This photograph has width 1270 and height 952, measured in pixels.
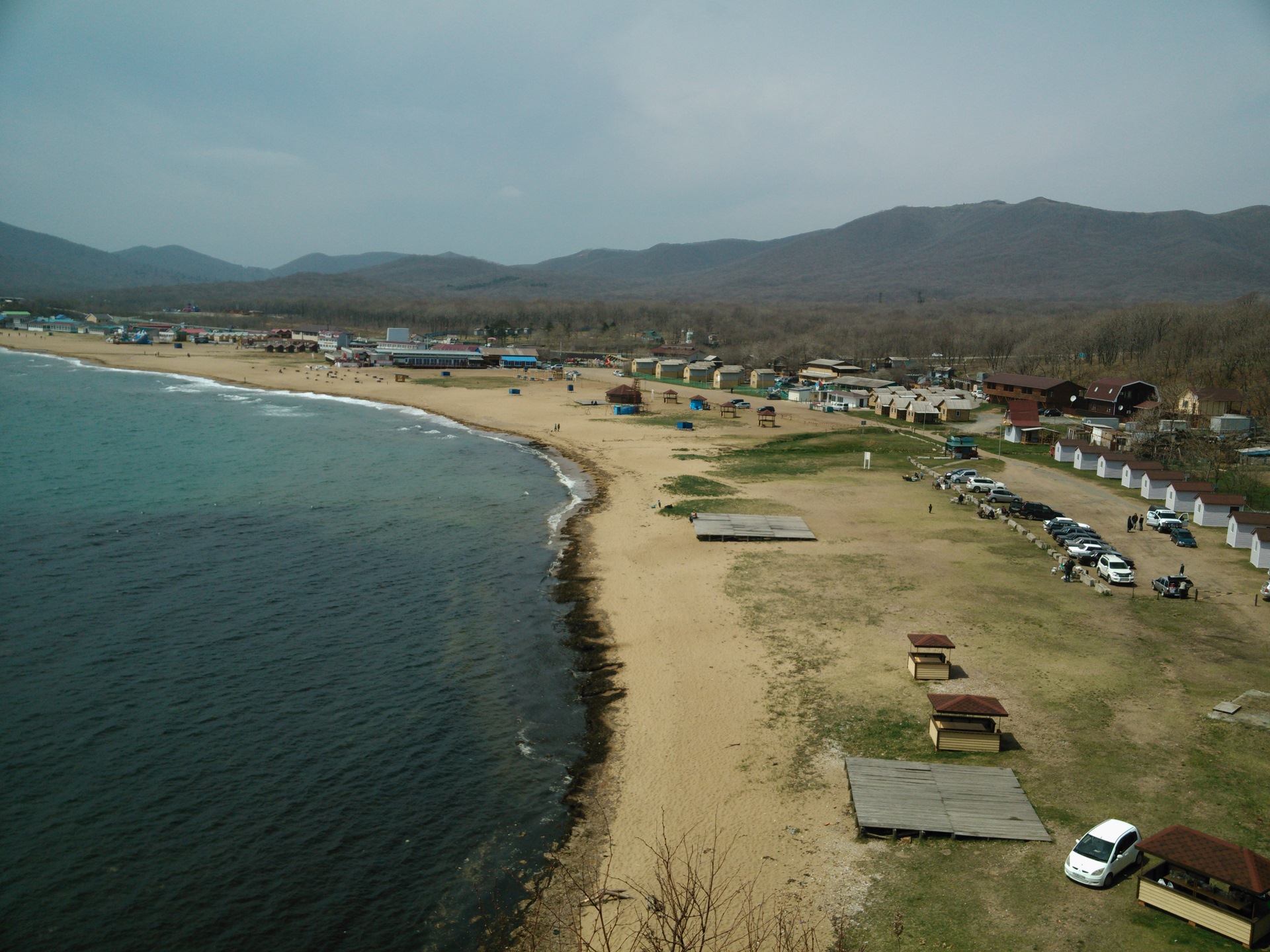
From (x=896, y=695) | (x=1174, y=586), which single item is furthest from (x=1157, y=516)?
(x=896, y=695)

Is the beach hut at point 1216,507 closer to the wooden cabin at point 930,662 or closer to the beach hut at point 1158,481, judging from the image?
the beach hut at point 1158,481

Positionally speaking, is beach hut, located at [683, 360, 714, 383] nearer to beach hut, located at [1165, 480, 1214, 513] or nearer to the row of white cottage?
the row of white cottage

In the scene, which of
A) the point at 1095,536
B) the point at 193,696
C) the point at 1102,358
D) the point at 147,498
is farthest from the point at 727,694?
the point at 1102,358

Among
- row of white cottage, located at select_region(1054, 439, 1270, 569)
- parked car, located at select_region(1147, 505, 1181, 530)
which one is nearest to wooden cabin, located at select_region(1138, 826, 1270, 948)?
row of white cottage, located at select_region(1054, 439, 1270, 569)

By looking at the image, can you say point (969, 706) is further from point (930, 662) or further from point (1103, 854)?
point (1103, 854)

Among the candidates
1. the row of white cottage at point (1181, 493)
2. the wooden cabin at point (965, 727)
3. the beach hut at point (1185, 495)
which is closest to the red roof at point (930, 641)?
the wooden cabin at point (965, 727)

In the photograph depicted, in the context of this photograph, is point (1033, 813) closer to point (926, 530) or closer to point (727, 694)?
point (727, 694)
